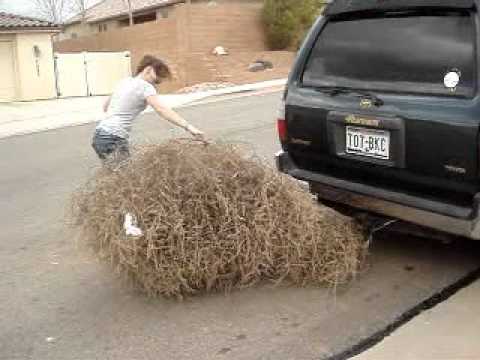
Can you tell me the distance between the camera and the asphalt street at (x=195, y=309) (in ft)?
11.8

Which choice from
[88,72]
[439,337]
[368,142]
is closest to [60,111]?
[88,72]

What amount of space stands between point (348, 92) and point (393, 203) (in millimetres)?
781

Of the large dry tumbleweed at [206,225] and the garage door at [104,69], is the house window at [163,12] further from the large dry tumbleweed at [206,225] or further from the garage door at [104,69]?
the large dry tumbleweed at [206,225]

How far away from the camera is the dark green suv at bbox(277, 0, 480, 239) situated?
11.8 feet

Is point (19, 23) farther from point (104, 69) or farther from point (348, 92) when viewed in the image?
point (348, 92)

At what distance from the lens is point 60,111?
2042 cm

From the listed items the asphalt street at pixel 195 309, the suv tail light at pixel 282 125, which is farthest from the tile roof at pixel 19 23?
the suv tail light at pixel 282 125

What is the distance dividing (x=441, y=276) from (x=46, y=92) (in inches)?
922

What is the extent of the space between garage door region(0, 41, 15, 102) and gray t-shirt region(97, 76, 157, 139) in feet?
66.4

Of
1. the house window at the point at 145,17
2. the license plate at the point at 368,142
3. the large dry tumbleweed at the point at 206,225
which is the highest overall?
the house window at the point at 145,17

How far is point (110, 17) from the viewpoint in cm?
4178

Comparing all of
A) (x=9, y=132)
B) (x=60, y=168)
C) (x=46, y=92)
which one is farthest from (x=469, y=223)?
(x=46, y=92)

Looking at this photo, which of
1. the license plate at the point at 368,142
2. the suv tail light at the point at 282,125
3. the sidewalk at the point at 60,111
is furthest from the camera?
the sidewalk at the point at 60,111

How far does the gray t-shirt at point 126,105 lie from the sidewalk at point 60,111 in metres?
8.92
